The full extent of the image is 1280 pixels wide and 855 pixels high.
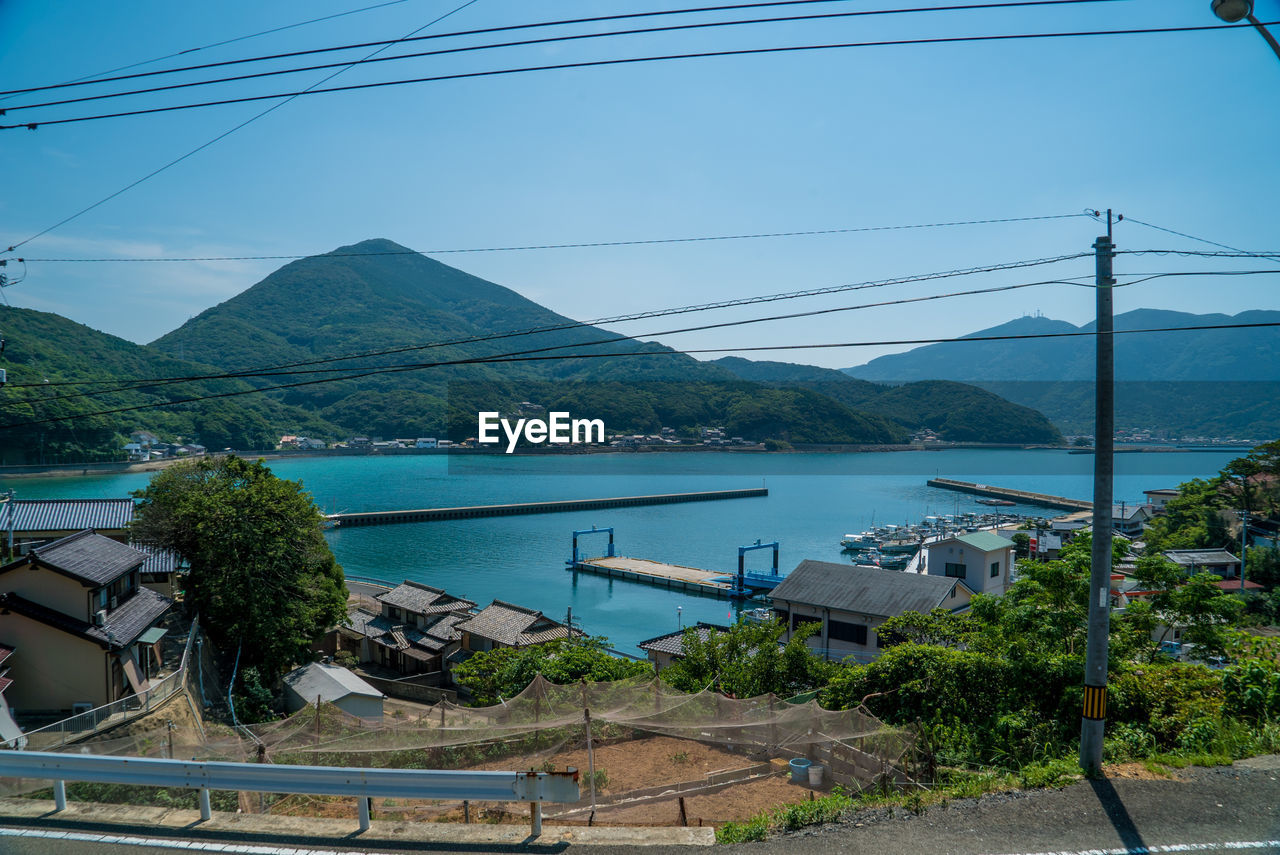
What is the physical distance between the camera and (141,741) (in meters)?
4.97

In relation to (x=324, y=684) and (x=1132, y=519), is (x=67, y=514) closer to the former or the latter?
(x=324, y=684)

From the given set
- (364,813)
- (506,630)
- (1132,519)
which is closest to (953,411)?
(1132,519)

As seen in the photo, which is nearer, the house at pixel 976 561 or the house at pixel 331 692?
the house at pixel 331 692

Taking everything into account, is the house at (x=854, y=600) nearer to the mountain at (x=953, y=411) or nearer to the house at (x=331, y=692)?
the house at (x=331, y=692)

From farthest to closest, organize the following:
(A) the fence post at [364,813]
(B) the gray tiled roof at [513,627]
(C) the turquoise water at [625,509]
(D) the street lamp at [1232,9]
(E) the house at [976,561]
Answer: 1. (C) the turquoise water at [625,509]
2. (E) the house at [976,561]
3. (B) the gray tiled roof at [513,627]
4. (A) the fence post at [364,813]
5. (D) the street lamp at [1232,9]

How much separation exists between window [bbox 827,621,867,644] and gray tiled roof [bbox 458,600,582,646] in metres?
7.73

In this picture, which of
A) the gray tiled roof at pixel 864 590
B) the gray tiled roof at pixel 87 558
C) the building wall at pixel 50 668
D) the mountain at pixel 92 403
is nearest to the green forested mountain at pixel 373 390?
the mountain at pixel 92 403

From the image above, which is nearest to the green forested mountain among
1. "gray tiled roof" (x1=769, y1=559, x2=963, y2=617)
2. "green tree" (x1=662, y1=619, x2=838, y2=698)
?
"gray tiled roof" (x1=769, y1=559, x2=963, y2=617)

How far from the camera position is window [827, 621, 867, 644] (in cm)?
1707

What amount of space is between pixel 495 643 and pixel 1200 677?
17.8m

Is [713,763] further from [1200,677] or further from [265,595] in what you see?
[265,595]

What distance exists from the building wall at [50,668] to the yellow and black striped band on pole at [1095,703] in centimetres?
1209

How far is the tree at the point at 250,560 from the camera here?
13773 mm

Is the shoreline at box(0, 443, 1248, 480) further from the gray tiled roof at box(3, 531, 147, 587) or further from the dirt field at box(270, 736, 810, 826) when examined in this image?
the dirt field at box(270, 736, 810, 826)
